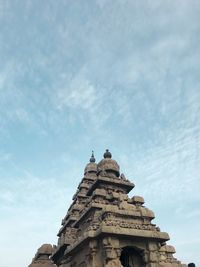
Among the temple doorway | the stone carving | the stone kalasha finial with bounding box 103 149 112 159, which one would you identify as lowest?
the stone carving

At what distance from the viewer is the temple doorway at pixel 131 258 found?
56.0 feet

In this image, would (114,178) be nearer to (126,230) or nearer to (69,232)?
(69,232)

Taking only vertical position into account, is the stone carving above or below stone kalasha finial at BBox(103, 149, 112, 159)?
below

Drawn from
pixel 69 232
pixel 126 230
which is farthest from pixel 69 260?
pixel 126 230

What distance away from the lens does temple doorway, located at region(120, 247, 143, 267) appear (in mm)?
17062

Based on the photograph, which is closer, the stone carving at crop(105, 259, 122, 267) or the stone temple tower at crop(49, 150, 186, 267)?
the stone carving at crop(105, 259, 122, 267)

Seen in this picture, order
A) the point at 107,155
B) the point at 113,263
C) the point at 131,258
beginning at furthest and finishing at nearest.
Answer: the point at 107,155 → the point at 131,258 → the point at 113,263

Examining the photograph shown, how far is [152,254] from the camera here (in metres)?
16.2

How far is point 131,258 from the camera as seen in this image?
17.2 metres

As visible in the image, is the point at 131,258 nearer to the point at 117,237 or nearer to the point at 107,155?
the point at 117,237

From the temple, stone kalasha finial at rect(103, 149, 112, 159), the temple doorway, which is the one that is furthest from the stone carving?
stone kalasha finial at rect(103, 149, 112, 159)

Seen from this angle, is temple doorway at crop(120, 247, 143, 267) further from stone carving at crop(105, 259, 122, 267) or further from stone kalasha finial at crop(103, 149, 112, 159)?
stone kalasha finial at crop(103, 149, 112, 159)

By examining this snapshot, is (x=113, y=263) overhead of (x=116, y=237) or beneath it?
beneath

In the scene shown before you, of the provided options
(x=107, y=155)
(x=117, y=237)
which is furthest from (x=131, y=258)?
(x=107, y=155)
